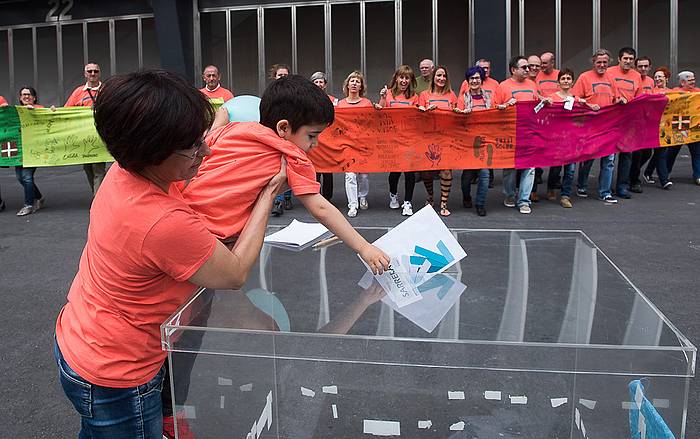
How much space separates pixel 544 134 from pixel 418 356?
22.9 feet

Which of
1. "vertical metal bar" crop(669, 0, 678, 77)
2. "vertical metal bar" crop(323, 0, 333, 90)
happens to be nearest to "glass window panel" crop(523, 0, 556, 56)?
"vertical metal bar" crop(669, 0, 678, 77)

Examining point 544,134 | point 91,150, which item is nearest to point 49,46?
point 91,150

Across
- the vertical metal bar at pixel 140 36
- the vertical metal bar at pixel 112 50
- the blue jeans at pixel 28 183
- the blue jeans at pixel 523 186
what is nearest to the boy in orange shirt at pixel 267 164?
the blue jeans at pixel 523 186

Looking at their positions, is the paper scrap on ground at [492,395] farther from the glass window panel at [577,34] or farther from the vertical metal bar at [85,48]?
the vertical metal bar at [85,48]

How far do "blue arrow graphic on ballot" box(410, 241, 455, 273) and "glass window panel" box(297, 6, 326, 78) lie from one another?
42.7ft

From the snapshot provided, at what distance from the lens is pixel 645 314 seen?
2035mm

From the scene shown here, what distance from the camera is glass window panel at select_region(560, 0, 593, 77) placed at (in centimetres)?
1411

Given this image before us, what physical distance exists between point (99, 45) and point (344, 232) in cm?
1624

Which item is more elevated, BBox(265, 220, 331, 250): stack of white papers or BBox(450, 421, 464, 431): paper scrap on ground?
BBox(265, 220, 331, 250): stack of white papers

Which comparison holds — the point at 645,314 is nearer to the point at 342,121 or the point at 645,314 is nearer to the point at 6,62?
the point at 342,121

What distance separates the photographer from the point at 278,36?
15.4 metres

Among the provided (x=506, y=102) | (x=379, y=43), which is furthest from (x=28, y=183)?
(x=379, y=43)

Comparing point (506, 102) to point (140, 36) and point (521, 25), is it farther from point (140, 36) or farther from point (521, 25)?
point (140, 36)

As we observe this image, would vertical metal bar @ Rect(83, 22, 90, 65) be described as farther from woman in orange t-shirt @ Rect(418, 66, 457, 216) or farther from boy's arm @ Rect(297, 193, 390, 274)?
boy's arm @ Rect(297, 193, 390, 274)
